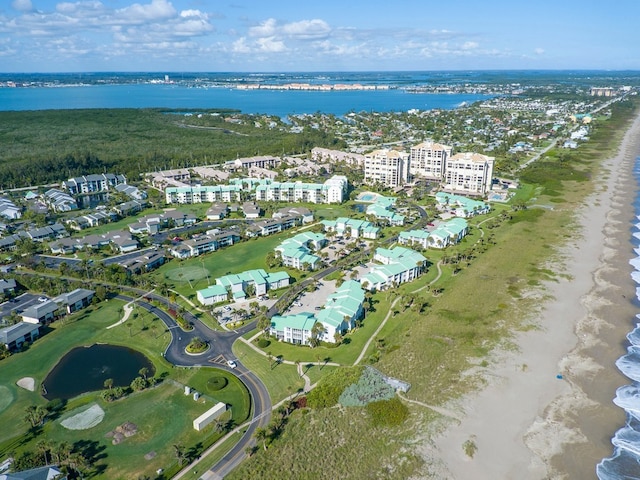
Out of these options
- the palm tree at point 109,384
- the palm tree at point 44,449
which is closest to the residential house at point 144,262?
the palm tree at point 109,384

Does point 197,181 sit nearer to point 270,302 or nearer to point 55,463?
point 270,302

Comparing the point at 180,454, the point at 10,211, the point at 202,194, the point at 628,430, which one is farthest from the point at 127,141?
the point at 628,430

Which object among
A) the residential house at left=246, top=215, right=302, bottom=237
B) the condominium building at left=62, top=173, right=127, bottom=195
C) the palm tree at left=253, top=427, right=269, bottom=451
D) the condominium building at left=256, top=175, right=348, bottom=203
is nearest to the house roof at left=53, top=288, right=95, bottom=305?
the residential house at left=246, top=215, right=302, bottom=237

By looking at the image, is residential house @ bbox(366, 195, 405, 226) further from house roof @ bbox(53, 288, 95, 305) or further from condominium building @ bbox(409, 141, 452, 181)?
house roof @ bbox(53, 288, 95, 305)

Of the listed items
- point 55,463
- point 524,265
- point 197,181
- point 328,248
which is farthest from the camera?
point 197,181

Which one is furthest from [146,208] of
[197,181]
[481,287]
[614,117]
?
[614,117]
